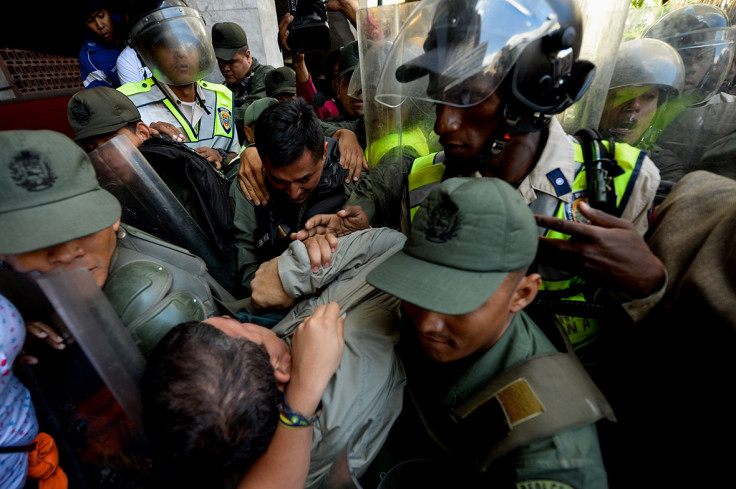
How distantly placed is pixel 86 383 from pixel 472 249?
4.58 ft

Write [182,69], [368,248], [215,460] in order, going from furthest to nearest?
[182,69] → [368,248] → [215,460]

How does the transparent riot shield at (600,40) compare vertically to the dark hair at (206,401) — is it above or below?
above

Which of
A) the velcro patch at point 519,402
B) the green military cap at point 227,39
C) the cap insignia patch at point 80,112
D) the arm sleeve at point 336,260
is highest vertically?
the green military cap at point 227,39

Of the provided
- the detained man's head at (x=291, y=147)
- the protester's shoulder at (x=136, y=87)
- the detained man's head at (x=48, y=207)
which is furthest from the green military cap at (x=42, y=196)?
the protester's shoulder at (x=136, y=87)

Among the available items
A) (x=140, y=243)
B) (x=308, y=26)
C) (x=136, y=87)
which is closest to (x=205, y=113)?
(x=136, y=87)

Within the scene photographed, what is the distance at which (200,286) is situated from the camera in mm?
1646

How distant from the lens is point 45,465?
4.96 ft

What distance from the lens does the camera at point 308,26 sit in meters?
2.83

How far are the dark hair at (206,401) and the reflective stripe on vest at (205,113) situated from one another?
2.88 meters

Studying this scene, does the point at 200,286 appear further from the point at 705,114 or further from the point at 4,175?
the point at 705,114

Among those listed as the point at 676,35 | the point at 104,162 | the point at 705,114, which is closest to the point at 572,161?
the point at 705,114

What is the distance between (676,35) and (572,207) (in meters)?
2.83

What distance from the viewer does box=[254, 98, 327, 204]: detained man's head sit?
2023mm

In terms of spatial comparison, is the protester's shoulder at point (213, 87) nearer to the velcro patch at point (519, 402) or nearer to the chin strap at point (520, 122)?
the chin strap at point (520, 122)
